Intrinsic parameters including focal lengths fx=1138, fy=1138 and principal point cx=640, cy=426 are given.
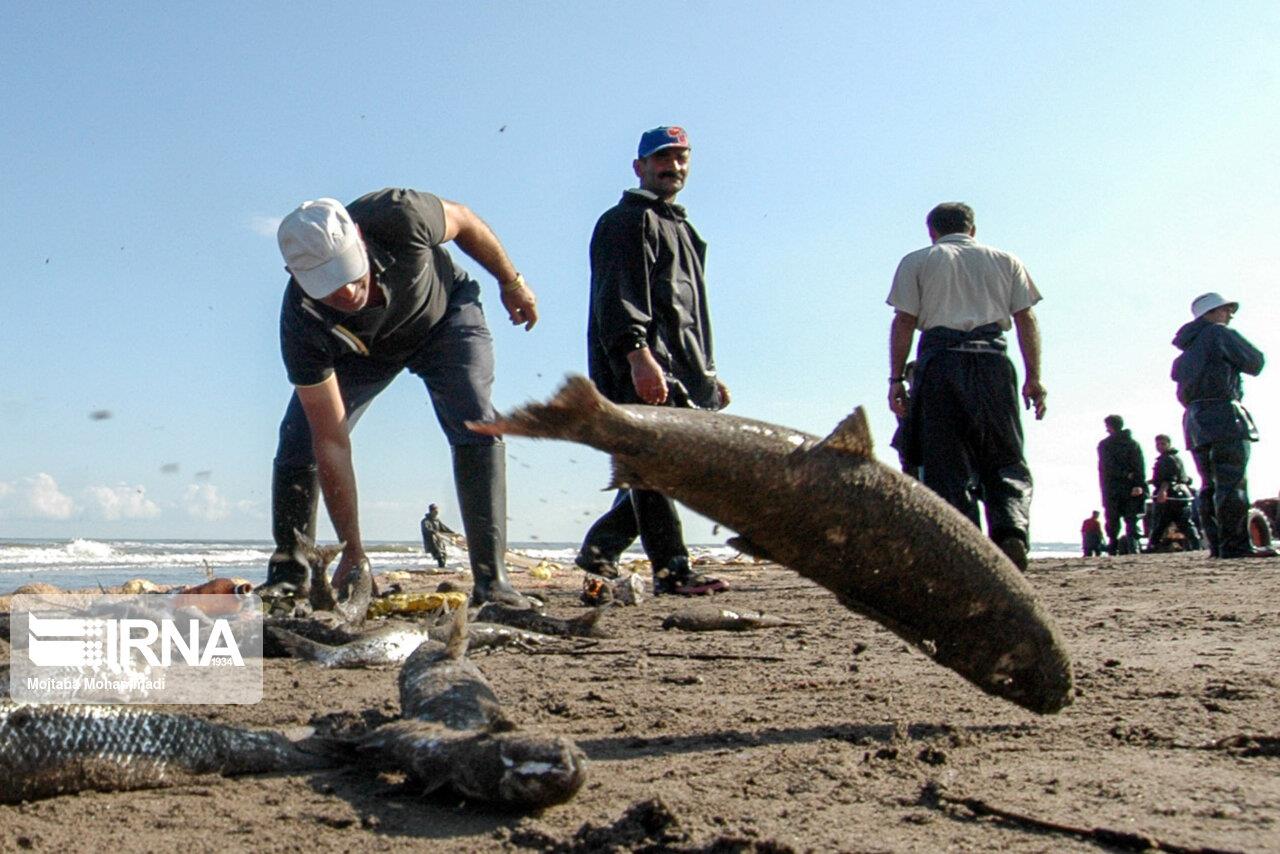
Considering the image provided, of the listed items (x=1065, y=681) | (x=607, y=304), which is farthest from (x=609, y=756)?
(x=607, y=304)

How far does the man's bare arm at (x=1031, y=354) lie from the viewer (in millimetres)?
6828

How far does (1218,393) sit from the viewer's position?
10.9 metres

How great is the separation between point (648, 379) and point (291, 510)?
227cm

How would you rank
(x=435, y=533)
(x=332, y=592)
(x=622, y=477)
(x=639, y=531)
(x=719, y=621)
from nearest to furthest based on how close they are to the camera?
1. (x=622, y=477)
2. (x=332, y=592)
3. (x=719, y=621)
4. (x=639, y=531)
5. (x=435, y=533)

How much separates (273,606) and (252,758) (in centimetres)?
332

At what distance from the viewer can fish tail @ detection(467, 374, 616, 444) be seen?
9.27ft

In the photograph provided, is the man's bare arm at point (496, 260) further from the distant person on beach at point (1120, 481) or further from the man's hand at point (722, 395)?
the distant person on beach at point (1120, 481)

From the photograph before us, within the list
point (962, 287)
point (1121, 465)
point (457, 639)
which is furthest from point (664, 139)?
point (1121, 465)

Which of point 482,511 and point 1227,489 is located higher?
point 1227,489

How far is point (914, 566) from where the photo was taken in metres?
Answer: 3.28

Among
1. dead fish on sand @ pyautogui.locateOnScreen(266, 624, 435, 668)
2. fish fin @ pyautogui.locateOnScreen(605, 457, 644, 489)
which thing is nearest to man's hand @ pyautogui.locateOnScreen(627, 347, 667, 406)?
dead fish on sand @ pyautogui.locateOnScreen(266, 624, 435, 668)

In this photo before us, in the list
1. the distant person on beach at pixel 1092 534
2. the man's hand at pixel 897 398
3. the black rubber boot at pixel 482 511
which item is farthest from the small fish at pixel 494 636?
the distant person on beach at pixel 1092 534

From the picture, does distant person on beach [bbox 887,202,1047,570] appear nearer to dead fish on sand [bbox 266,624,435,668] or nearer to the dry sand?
the dry sand

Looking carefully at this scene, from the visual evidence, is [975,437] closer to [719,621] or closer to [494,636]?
[719,621]
